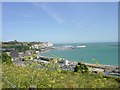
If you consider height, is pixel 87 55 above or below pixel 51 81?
below

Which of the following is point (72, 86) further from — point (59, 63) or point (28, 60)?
point (28, 60)

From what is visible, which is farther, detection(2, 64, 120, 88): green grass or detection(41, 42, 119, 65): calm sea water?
detection(41, 42, 119, 65): calm sea water

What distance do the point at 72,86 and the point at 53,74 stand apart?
2.03ft

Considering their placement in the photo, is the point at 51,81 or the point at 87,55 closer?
the point at 51,81

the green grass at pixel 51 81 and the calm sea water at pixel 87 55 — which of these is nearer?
the green grass at pixel 51 81

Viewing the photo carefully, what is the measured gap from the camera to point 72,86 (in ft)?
13.0

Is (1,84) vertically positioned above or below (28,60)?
below

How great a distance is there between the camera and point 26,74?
15.3ft

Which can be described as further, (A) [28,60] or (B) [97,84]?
(A) [28,60]

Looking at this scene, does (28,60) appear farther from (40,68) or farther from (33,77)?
(33,77)

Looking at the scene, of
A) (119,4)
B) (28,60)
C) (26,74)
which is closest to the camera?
(26,74)

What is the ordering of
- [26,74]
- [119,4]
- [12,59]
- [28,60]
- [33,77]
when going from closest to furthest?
[33,77] → [26,74] → [28,60] → [119,4] → [12,59]

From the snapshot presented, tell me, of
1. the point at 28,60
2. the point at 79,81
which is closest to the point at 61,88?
the point at 79,81

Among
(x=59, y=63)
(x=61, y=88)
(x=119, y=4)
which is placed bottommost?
(x=61, y=88)
